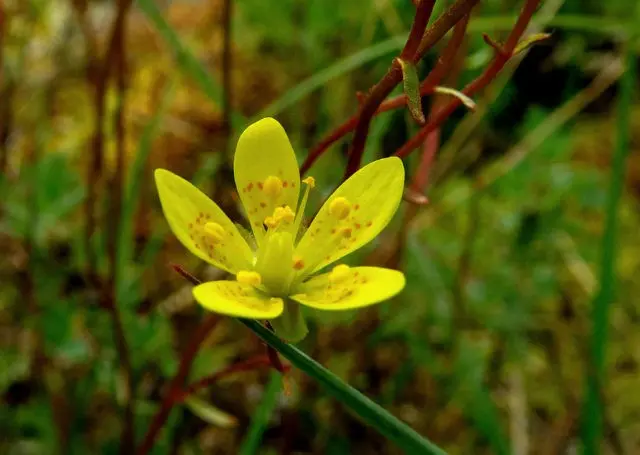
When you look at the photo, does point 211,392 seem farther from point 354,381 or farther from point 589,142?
point 589,142

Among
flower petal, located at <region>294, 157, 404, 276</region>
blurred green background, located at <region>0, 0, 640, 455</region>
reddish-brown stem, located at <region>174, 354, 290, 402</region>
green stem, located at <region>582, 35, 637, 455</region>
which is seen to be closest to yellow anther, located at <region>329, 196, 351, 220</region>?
flower petal, located at <region>294, 157, 404, 276</region>

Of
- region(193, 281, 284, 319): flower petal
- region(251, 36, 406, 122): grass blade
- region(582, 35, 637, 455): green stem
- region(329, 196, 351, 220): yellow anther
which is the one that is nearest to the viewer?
region(193, 281, 284, 319): flower petal

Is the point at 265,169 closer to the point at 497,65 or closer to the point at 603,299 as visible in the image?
the point at 497,65

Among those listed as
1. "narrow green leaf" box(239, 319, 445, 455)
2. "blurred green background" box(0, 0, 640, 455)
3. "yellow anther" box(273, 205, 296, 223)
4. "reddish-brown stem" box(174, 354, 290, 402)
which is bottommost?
"blurred green background" box(0, 0, 640, 455)

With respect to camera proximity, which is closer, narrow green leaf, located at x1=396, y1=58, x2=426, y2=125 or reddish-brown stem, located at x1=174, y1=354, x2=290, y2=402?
narrow green leaf, located at x1=396, y1=58, x2=426, y2=125

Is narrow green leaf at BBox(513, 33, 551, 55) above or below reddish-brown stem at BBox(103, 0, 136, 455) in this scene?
above

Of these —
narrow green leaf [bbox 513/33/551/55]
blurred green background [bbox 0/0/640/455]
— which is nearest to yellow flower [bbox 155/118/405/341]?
narrow green leaf [bbox 513/33/551/55]

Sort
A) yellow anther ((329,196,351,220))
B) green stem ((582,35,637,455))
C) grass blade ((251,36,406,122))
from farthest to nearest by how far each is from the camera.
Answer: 1. grass blade ((251,36,406,122))
2. green stem ((582,35,637,455))
3. yellow anther ((329,196,351,220))

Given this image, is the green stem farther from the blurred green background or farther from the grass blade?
the grass blade
